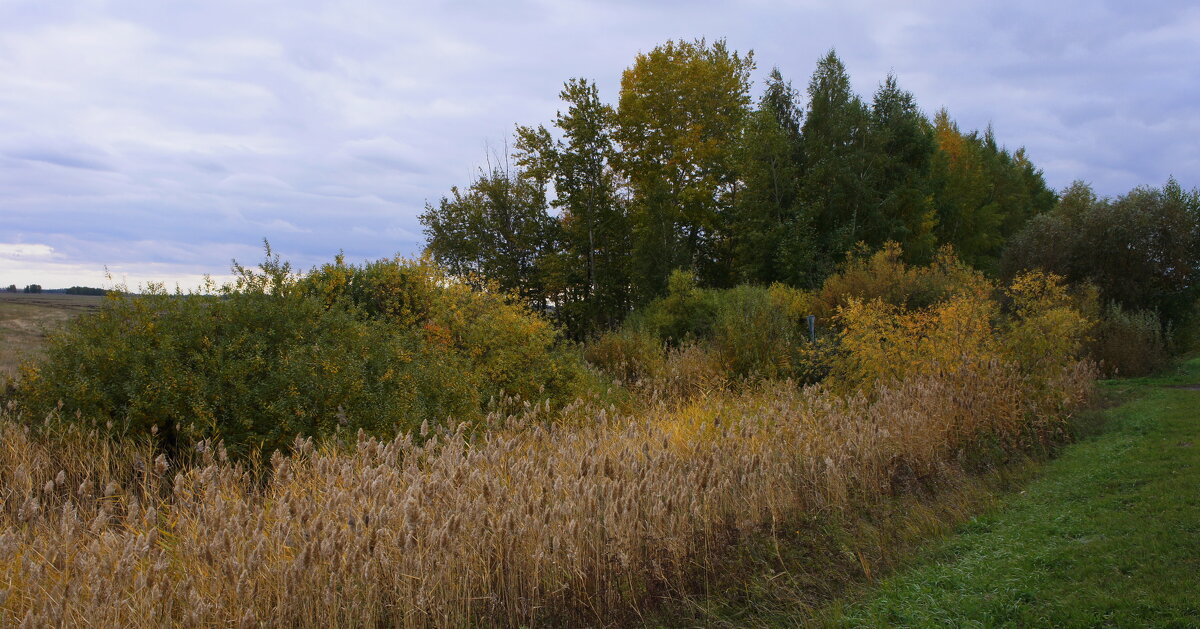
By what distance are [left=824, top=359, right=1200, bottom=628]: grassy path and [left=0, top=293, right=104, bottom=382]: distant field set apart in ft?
25.3

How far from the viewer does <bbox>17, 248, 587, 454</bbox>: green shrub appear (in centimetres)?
581

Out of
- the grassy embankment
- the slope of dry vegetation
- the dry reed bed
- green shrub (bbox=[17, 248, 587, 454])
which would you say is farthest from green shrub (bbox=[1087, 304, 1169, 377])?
green shrub (bbox=[17, 248, 587, 454])

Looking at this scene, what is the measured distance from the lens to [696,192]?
27219 mm

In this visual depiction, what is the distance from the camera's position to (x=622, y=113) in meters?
29.0

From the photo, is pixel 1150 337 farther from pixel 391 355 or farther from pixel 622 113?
pixel 622 113

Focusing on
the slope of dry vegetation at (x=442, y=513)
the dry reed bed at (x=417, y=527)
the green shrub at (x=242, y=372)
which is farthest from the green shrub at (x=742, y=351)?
the dry reed bed at (x=417, y=527)

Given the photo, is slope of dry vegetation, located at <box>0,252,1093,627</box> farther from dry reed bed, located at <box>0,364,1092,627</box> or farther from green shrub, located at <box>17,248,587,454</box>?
green shrub, located at <box>17,248,587,454</box>

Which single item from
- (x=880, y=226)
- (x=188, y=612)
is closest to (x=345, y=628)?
(x=188, y=612)

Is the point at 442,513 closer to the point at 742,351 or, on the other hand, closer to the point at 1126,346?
the point at 742,351

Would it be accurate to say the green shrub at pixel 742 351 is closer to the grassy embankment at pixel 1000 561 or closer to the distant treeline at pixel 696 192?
the grassy embankment at pixel 1000 561

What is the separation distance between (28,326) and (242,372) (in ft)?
15.7

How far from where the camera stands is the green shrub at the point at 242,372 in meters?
5.81

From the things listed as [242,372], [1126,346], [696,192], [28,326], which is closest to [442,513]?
[242,372]

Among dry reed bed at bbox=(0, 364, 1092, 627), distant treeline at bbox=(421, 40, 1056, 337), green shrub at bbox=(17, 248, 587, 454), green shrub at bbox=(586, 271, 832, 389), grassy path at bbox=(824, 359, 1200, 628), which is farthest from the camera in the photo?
distant treeline at bbox=(421, 40, 1056, 337)
